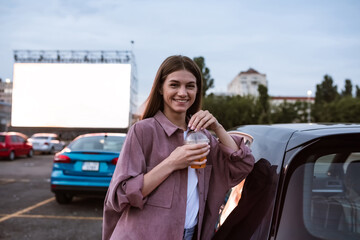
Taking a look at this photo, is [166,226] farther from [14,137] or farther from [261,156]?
[14,137]

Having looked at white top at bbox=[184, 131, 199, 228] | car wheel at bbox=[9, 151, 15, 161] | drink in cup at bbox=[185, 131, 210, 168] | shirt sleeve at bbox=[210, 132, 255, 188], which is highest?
drink in cup at bbox=[185, 131, 210, 168]

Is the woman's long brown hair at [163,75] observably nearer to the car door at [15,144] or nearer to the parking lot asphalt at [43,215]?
the parking lot asphalt at [43,215]

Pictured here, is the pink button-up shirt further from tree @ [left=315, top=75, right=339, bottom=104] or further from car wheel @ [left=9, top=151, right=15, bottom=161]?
tree @ [left=315, top=75, right=339, bottom=104]

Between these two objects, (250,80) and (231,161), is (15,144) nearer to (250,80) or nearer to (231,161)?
(231,161)

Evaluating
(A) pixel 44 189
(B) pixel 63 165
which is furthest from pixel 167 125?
(A) pixel 44 189

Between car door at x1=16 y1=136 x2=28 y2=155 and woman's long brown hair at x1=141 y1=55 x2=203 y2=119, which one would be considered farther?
car door at x1=16 y1=136 x2=28 y2=155

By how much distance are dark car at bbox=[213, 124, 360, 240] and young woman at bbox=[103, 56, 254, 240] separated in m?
0.15

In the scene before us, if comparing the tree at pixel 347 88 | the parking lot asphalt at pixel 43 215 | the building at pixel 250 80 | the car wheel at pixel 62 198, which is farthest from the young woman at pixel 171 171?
the building at pixel 250 80

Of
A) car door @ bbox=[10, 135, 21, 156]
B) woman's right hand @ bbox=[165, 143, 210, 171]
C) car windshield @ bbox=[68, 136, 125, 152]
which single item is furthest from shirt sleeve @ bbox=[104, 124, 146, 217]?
car door @ bbox=[10, 135, 21, 156]

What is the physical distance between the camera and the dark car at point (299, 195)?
4.14 ft

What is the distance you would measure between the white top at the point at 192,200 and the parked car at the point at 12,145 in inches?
617

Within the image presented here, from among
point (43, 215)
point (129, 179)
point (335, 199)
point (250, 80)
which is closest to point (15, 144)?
point (43, 215)

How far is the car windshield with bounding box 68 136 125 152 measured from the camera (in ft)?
20.0

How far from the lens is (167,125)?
1.57m
